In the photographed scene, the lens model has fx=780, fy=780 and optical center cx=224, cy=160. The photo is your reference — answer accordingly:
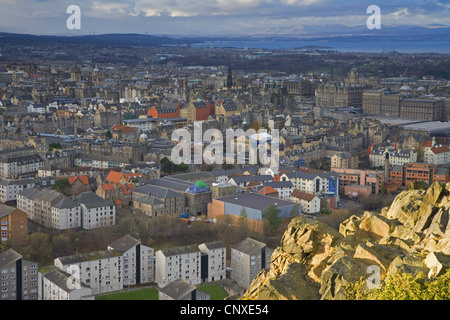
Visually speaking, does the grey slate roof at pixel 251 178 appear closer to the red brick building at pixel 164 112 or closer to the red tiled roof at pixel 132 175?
the red tiled roof at pixel 132 175

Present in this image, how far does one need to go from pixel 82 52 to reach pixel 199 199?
46700mm

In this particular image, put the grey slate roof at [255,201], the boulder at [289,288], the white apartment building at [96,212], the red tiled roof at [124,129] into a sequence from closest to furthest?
the boulder at [289,288], the white apartment building at [96,212], the grey slate roof at [255,201], the red tiled roof at [124,129]

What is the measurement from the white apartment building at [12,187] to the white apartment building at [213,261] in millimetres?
4777

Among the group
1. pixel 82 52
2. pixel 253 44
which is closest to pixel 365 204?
pixel 82 52

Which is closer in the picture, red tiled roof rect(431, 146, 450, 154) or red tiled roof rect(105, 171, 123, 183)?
red tiled roof rect(105, 171, 123, 183)

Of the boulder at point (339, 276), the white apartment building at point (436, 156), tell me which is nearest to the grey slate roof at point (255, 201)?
the white apartment building at point (436, 156)

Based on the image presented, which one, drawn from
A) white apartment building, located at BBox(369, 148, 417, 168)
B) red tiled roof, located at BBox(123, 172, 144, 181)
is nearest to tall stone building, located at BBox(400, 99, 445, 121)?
white apartment building, located at BBox(369, 148, 417, 168)

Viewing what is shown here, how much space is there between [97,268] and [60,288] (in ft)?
3.13

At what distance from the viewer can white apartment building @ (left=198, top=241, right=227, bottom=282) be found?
415 inches

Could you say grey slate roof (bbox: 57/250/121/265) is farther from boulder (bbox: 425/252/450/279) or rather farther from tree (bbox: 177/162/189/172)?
tree (bbox: 177/162/189/172)

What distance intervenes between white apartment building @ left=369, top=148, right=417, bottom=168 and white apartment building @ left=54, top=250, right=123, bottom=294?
8.93m

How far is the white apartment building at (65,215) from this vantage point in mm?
12242

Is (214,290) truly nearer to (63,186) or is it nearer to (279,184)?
(279,184)
